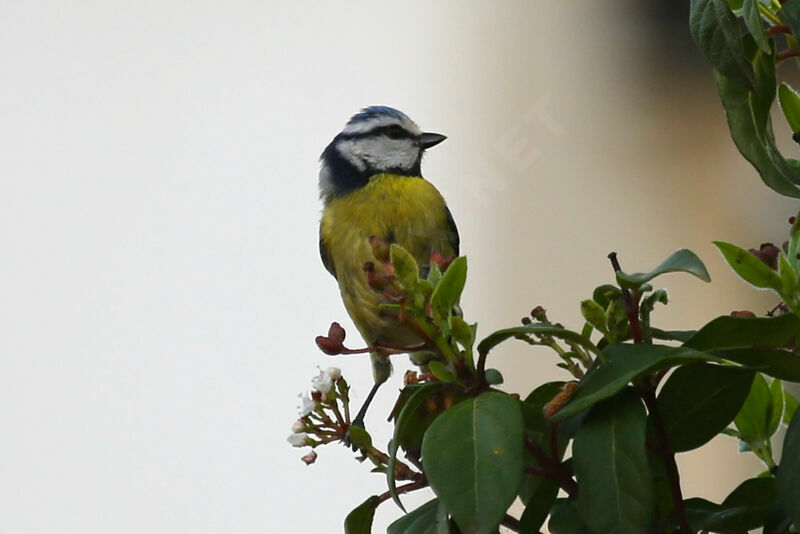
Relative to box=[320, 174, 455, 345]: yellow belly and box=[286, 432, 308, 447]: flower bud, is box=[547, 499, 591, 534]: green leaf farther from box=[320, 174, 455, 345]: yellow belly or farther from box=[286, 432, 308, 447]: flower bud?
box=[320, 174, 455, 345]: yellow belly

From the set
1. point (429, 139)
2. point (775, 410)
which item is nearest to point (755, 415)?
point (775, 410)

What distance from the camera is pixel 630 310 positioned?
39cm

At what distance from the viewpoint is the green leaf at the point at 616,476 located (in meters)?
0.34

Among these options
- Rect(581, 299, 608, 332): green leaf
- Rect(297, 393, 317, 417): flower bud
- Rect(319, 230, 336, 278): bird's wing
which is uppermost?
Rect(319, 230, 336, 278): bird's wing

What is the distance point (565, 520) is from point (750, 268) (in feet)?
0.41

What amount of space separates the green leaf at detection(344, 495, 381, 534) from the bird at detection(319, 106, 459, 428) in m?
0.36

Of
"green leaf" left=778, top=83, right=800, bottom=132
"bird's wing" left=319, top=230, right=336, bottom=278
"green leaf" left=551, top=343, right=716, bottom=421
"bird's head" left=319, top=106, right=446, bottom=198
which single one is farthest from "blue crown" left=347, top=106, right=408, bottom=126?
"green leaf" left=551, top=343, right=716, bottom=421

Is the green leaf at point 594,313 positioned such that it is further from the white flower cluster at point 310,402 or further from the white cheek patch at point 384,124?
the white cheek patch at point 384,124

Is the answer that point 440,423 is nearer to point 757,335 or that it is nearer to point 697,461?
point 757,335

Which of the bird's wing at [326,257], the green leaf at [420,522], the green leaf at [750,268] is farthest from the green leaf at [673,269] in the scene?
the bird's wing at [326,257]

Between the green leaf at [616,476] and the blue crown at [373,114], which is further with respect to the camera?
the blue crown at [373,114]

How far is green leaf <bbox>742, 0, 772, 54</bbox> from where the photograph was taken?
0.38 metres

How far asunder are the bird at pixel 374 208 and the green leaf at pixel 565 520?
37cm

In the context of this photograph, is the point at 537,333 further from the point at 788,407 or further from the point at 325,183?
the point at 325,183
